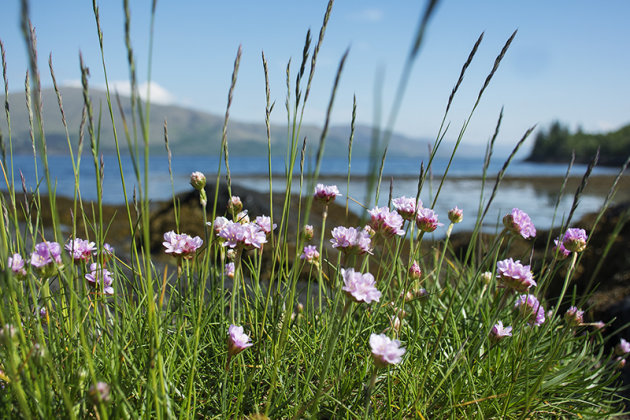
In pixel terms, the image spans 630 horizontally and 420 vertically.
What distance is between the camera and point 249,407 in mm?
1436

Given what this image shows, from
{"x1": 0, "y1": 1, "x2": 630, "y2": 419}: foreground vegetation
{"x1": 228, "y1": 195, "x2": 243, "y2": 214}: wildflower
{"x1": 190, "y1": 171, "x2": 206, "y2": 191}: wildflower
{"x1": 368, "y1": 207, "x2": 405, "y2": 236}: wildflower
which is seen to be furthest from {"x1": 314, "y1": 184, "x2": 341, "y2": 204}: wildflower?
{"x1": 190, "y1": 171, "x2": 206, "y2": 191}: wildflower

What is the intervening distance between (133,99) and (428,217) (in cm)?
105

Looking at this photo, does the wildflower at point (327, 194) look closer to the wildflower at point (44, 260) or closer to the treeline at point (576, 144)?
the wildflower at point (44, 260)

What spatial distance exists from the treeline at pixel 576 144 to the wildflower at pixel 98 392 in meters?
74.9

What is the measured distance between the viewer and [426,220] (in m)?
1.52

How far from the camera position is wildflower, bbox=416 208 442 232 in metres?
1.52

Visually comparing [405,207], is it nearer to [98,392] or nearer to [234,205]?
[234,205]

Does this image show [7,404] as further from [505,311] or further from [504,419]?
[505,311]

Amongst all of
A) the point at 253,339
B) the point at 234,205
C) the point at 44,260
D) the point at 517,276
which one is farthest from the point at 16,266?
the point at 517,276

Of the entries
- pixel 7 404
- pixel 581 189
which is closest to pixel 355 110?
pixel 581 189

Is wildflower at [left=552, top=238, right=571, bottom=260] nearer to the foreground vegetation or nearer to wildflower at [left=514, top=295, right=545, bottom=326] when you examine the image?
the foreground vegetation

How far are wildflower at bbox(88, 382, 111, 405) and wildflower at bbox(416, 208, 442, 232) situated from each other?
1.05 meters

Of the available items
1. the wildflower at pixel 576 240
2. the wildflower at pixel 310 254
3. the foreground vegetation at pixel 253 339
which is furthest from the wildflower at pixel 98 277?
the wildflower at pixel 576 240

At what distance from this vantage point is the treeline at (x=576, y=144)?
216 ft
